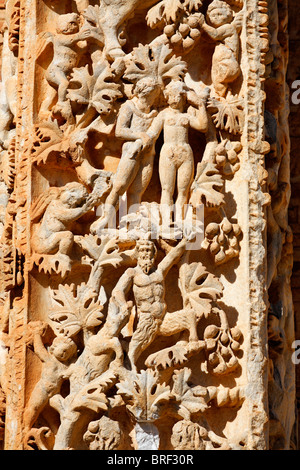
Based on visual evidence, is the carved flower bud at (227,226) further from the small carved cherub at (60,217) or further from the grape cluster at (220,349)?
the small carved cherub at (60,217)

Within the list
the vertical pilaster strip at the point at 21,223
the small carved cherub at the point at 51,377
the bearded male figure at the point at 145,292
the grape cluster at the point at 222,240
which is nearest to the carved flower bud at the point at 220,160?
the grape cluster at the point at 222,240

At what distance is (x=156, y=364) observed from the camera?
4.89m

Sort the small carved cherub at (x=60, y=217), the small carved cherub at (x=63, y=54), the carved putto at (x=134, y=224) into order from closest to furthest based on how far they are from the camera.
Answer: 1. the carved putto at (x=134, y=224)
2. the small carved cherub at (x=60, y=217)
3. the small carved cherub at (x=63, y=54)

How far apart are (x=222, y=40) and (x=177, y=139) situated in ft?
1.59

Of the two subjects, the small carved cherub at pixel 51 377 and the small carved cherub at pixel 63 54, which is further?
the small carved cherub at pixel 63 54

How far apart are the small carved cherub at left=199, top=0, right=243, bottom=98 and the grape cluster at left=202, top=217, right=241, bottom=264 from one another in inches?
22.4

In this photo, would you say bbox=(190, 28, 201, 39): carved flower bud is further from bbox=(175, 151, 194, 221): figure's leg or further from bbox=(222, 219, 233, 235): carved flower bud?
bbox=(222, 219, 233, 235): carved flower bud

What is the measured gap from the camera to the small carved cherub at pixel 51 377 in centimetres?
492

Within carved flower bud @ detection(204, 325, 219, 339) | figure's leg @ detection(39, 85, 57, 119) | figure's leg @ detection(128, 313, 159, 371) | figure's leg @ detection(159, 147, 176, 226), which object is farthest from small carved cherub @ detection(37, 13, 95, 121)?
carved flower bud @ detection(204, 325, 219, 339)

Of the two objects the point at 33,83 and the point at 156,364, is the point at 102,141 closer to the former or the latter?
the point at 33,83

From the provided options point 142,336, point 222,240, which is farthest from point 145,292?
point 222,240

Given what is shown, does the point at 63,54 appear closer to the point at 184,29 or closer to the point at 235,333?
the point at 184,29

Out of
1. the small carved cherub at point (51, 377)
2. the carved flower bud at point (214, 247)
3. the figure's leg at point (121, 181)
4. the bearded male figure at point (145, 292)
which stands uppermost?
the figure's leg at point (121, 181)

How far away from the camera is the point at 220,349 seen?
16.3 ft
